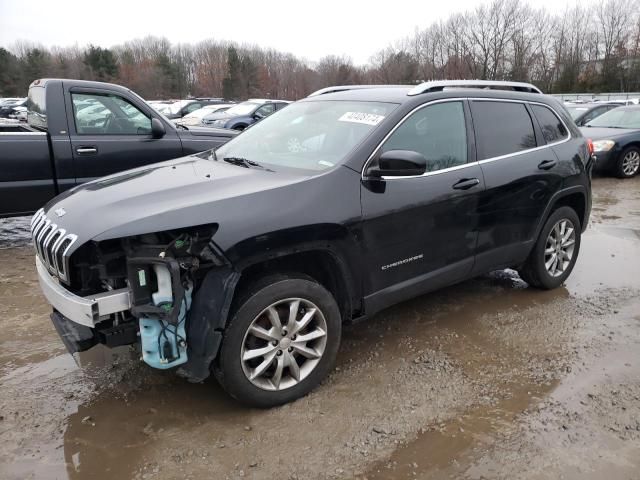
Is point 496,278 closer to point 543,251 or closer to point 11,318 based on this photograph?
point 543,251

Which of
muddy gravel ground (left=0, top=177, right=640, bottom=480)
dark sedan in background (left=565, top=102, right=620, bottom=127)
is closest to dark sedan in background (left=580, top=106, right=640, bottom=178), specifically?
dark sedan in background (left=565, top=102, right=620, bottom=127)

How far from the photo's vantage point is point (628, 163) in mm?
11266

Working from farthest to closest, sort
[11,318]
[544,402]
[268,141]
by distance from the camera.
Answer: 1. [11,318]
2. [268,141]
3. [544,402]

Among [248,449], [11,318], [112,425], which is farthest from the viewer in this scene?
[11,318]

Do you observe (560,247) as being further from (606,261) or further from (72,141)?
(72,141)

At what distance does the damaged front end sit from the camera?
2553 mm

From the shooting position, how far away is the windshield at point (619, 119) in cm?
1169

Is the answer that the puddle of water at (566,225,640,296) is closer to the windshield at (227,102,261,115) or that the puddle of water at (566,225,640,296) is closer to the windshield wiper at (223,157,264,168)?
the windshield wiper at (223,157,264,168)

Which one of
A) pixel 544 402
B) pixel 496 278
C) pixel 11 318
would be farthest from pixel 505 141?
pixel 11 318

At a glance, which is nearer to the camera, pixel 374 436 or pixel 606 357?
pixel 374 436

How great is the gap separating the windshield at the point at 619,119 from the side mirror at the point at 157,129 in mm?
10481

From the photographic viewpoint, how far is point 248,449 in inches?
105

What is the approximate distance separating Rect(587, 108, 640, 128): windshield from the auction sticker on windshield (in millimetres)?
10642

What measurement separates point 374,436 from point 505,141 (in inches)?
101
